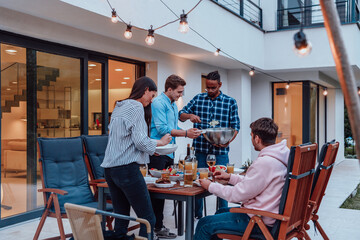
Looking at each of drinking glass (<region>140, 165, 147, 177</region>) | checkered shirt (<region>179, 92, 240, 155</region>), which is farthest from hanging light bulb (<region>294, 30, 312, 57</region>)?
checkered shirt (<region>179, 92, 240, 155</region>)

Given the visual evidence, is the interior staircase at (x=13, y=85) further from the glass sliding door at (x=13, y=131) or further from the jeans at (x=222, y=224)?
the jeans at (x=222, y=224)

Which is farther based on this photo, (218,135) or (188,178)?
(218,135)

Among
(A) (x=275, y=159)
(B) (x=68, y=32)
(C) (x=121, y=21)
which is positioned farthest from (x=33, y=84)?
(A) (x=275, y=159)

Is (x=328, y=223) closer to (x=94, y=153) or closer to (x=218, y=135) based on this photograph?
(x=218, y=135)

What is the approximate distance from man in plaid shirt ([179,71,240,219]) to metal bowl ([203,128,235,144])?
416 mm

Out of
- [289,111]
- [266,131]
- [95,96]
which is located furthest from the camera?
[289,111]

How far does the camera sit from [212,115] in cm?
452

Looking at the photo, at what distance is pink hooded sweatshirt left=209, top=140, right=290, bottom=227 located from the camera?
2510 mm

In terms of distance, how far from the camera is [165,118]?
155 inches

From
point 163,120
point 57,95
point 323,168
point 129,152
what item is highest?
point 57,95

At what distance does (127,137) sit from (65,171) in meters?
1.38

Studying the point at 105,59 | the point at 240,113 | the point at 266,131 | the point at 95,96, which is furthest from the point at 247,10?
the point at 266,131

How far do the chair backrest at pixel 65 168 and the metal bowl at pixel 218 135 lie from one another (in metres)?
1.28

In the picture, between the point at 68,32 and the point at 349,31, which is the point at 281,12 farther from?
the point at 68,32
